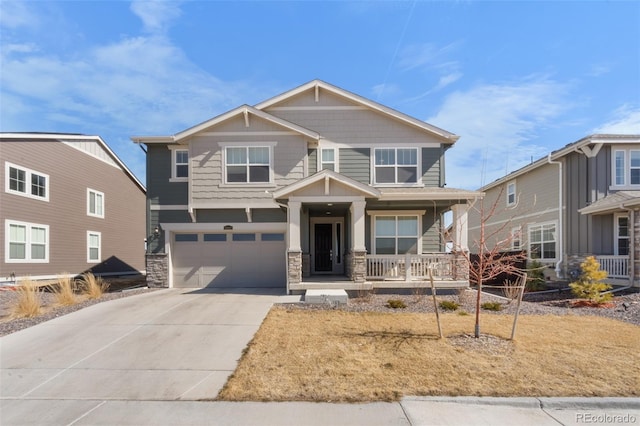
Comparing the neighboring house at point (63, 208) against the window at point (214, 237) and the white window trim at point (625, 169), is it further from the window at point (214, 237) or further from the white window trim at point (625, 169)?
the white window trim at point (625, 169)

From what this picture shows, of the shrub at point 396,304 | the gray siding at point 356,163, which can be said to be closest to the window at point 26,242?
the gray siding at point 356,163

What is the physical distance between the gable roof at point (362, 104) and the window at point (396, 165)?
102 cm

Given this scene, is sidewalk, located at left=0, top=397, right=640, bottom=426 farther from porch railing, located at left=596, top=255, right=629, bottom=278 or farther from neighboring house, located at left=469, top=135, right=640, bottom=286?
porch railing, located at left=596, top=255, right=629, bottom=278

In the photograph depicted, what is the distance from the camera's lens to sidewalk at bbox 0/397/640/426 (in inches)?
179

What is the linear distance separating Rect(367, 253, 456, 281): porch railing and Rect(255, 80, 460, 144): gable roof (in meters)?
4.88

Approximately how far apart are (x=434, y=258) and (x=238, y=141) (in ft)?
27.2

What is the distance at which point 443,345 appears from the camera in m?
7.03

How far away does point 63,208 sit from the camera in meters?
18.7

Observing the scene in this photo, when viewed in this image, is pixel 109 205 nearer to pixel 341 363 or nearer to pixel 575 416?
pixel 341 363

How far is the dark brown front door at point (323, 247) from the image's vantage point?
16359mm

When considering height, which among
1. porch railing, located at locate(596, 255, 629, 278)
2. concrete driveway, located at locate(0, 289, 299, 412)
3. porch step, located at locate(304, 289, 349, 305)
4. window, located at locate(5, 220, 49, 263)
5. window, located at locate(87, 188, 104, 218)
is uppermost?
window, located at locate(87, 188, 104, 218)

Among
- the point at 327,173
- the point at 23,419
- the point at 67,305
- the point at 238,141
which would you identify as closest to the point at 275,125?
the point at 238,141

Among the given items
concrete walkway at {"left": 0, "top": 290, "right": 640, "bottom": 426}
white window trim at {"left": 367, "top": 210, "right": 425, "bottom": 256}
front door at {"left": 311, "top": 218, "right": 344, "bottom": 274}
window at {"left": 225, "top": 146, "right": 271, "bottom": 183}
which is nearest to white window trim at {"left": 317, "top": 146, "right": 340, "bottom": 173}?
window at {"left": 225, "top": 146, "right": 271, "bottom": 183}

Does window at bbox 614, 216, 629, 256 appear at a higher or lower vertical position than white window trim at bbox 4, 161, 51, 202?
lower
